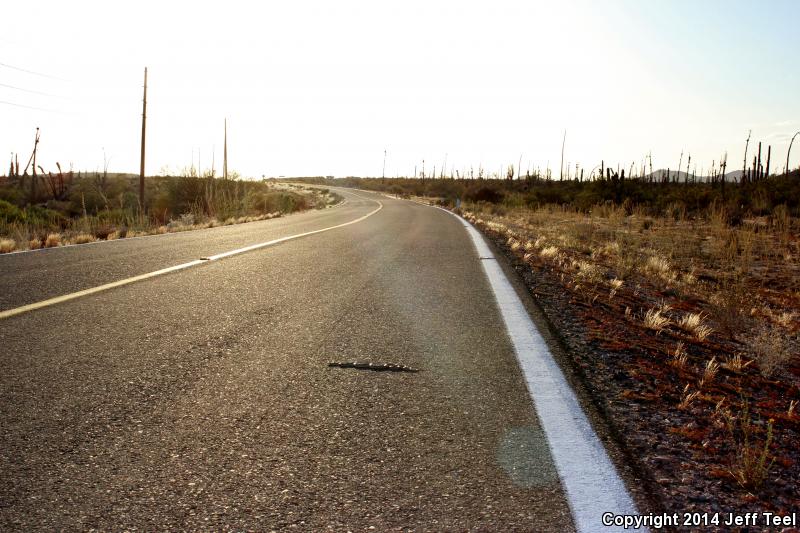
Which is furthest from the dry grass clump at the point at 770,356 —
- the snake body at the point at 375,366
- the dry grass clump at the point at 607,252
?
the dry grass clump at the point at 607,252

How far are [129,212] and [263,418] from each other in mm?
22531

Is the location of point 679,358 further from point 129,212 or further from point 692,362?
point 129,212

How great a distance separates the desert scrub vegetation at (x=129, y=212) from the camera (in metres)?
13.4

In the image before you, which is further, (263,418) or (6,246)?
(6,246)

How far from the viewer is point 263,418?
2.79 metres

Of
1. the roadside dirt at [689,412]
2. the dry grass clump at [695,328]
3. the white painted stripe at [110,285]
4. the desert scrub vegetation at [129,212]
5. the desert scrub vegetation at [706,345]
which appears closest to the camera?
the roadside dirt at [689,412]

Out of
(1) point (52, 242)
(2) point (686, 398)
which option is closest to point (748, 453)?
(2) point (686, 398)

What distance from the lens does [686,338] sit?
16.0 feet

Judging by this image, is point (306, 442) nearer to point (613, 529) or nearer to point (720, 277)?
point (613, 529)

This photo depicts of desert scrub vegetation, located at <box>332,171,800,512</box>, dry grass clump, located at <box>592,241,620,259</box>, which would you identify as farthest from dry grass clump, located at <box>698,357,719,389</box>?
dry grass clump, located at <box>592,241,620,259</box>

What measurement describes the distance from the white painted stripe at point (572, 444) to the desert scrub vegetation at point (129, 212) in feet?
30.7

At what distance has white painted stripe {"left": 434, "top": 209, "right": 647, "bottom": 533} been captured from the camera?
2.07 metres

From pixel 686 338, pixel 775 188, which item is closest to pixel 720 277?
pixel 686 338

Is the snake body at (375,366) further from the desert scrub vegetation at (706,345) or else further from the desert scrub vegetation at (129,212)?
the desert scrub vegetation at (129,212)
